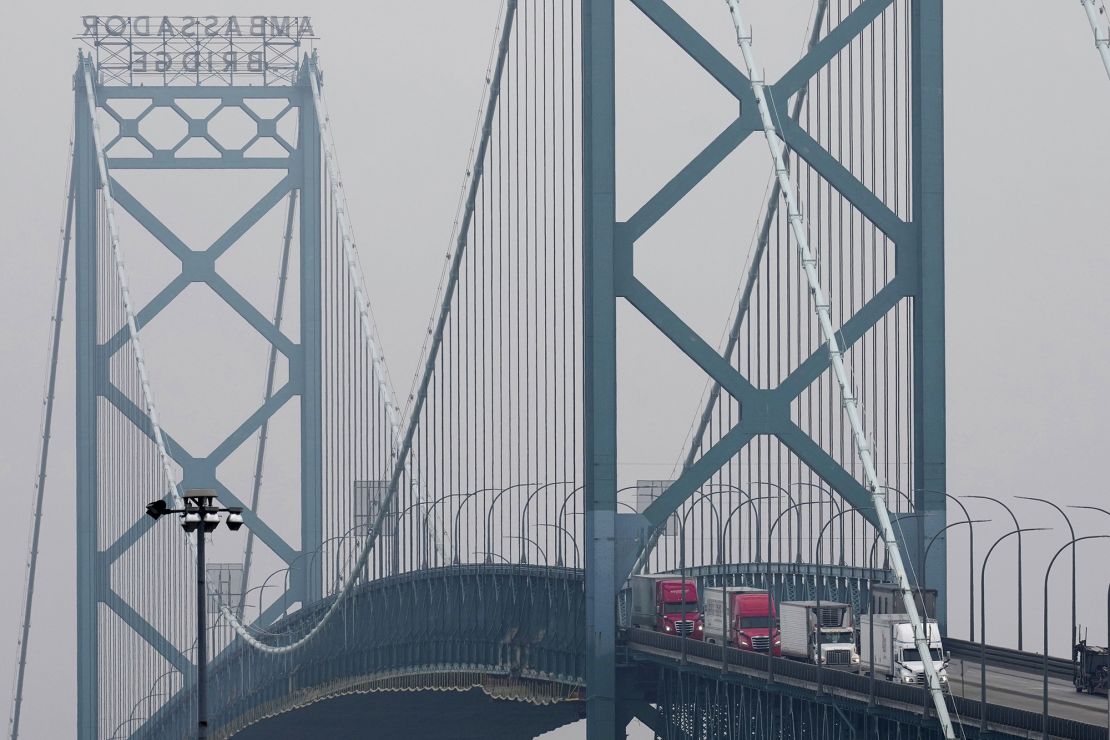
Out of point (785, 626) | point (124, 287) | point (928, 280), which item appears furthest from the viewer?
point (124, 287)

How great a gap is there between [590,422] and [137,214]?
981 inches

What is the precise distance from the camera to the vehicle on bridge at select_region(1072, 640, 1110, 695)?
2673cm

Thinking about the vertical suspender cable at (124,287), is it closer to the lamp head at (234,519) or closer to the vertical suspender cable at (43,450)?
the vertical suspender cable at (43,450)

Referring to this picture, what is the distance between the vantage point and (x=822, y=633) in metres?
28.8

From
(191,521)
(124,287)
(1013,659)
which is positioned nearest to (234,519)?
(191,521)

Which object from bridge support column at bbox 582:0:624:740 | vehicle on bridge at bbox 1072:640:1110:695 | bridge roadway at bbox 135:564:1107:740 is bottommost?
bridge roadway at bbox 135:564:1107:740

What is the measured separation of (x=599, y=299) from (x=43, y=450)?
90.5 ft

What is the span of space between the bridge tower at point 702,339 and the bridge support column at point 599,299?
0.01m

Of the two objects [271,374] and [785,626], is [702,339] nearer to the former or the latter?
[785,626]

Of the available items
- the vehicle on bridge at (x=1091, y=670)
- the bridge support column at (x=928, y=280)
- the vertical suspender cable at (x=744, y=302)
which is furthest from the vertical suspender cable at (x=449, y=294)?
the vehicle on bridge at (x=1091, y=670)

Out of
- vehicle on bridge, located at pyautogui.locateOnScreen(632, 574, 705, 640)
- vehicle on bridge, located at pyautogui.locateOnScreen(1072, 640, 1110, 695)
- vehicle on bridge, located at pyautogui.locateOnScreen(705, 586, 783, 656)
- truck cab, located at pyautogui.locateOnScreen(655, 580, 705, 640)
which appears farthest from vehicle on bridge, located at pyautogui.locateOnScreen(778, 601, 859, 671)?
vehicle on bridge, located at pyautogui.locateOnScreen(1072, 640, 1110, 695)

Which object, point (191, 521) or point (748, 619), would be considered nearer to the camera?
point (191, 521)

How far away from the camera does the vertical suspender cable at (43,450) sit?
5553 cm

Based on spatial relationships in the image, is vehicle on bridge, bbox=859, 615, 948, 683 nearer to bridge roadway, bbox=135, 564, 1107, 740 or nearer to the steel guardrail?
bridge roadway, bbox=135, 564, 1107, 740
